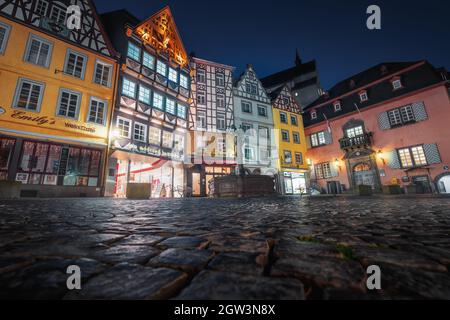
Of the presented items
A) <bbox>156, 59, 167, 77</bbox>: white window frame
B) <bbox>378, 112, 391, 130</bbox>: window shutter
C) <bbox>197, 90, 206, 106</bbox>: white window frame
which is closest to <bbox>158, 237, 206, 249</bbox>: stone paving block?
<bbox>156, 59, 167, 77</bbox>: white window frame

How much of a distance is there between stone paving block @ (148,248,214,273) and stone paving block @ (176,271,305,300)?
0.15 meters

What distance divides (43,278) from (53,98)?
14.2 m

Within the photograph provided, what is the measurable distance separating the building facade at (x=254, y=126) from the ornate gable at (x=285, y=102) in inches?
46.4

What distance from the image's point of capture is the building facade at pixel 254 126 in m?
21.8

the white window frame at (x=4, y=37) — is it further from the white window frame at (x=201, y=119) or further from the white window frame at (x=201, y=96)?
the white window frame at (x=201, y=96)

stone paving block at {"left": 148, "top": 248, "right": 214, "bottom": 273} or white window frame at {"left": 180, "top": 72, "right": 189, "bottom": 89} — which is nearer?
stone paving block at {"left": 148, "top": 248, "right": 214, "bottom": 273}

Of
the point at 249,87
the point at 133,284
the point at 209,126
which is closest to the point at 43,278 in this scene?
the point at 133,284

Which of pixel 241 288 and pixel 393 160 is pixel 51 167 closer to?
pixel 241 288

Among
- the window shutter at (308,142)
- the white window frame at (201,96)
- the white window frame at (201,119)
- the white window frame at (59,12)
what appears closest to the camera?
the white window frame at (59,12)

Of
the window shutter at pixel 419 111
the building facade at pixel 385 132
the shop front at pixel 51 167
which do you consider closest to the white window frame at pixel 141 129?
the shop front at pixel 51 167

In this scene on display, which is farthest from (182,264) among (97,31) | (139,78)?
(97,31)

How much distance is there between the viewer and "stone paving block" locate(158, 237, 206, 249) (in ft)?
4.60

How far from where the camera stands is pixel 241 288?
76 cm

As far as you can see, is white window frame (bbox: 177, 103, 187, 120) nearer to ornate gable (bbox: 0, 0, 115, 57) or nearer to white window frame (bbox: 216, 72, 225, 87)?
white window frame (bbox: 216, 72, 225, 87)
